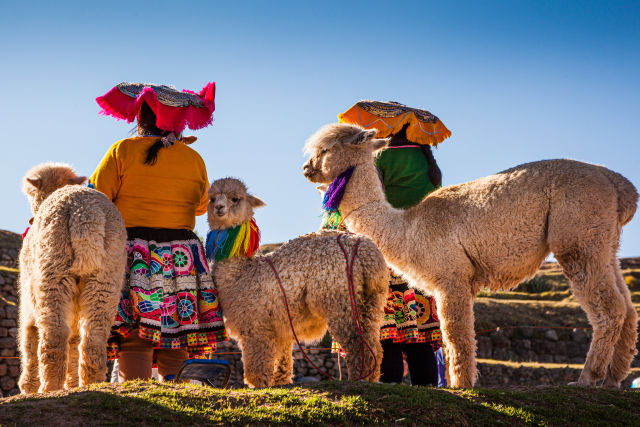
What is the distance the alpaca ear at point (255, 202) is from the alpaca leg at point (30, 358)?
1.88 metres

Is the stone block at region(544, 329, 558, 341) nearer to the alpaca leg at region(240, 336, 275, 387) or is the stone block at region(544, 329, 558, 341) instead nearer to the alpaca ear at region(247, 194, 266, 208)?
Answer: the alpaca ear at region(247, 194, 266, 208)

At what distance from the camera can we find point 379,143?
6305mm

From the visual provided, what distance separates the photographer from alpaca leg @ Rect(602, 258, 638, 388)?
507 cm

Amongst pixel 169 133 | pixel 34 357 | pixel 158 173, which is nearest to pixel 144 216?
pixel 158 173

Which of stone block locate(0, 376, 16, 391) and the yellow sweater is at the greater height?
the yellow sweater

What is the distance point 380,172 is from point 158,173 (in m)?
2.33

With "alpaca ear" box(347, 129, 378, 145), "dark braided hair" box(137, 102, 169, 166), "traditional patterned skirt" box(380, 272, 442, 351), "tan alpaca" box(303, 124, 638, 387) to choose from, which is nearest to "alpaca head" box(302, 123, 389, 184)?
"alpaca ear" box(347, 129, 378, 145)

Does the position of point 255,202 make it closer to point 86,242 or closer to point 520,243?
point 86,242

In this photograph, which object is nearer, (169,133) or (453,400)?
(453,400)

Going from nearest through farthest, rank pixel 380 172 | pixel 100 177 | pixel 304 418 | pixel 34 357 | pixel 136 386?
pixel 304 418 < pixel 136 386 < pixel 34 357 < pixel 100 177 < pixel 380 172

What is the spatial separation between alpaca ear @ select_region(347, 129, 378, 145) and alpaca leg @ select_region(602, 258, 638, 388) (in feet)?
7.46

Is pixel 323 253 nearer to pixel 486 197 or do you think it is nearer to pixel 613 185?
pixel 486 197

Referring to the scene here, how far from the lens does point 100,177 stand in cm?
510

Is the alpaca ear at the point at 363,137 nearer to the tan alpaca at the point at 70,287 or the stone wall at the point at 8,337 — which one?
the tan alpaca at the point at 70,287
